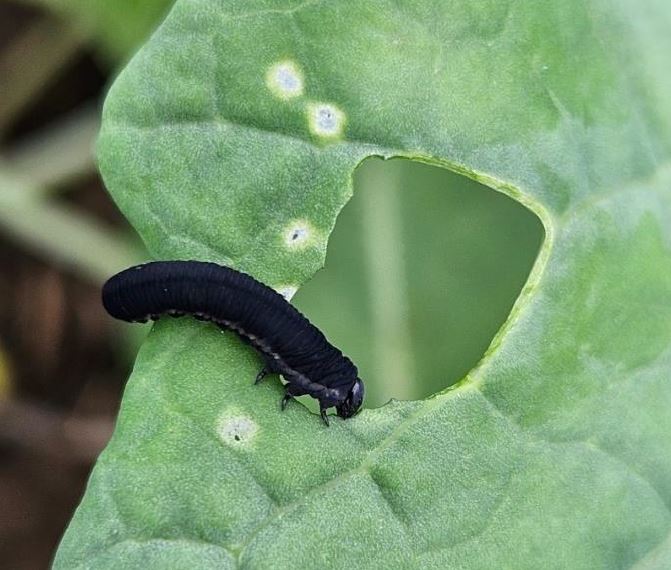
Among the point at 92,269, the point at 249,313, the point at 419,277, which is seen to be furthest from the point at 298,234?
the point at 92,269

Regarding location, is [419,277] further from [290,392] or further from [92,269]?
[92,269]

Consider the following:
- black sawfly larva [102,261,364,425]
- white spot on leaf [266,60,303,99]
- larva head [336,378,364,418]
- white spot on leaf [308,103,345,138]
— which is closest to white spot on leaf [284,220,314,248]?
black sawfly larva [102,261,364,425]

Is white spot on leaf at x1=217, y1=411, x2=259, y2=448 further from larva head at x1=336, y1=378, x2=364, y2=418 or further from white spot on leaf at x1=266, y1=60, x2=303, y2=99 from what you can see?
white spot on leaf at x1=266, y1=60, x2=303, y2=99

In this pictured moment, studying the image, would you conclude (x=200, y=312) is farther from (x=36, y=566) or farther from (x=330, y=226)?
(x=36, y=566)

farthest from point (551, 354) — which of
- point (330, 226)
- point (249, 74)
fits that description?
point (249, 74)

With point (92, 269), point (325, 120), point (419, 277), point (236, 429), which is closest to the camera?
point (236, 429)

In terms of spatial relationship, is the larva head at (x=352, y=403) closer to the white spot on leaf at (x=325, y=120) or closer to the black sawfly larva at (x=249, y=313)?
the black sawfly larva at (x=249, y=313)

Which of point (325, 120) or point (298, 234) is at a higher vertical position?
point (325, 120)
